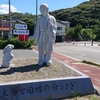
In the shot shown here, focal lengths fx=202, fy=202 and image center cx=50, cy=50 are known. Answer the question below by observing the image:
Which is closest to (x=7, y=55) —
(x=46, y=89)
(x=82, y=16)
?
(x=46, y=89)

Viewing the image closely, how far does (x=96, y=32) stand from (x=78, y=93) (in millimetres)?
52150

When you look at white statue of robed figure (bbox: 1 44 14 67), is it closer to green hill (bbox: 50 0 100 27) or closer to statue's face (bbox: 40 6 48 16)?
statue's face (bbox: 40 6 48 16)

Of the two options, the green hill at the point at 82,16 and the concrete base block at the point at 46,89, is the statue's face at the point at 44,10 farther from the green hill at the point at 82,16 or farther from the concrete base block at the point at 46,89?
the green hill at the point at 82,16

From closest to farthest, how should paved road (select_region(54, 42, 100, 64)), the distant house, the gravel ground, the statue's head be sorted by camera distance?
the gravel ground
the statue's head
paved road (select_region(54, 42, 100, 64))
the distant house

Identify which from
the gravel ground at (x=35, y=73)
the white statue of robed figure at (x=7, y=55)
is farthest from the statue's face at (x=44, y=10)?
the gravel ground at (x=35, y=73)

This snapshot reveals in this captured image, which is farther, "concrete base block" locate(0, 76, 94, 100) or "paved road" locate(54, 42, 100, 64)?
"paved road" locate(54, 42, 100, 64)

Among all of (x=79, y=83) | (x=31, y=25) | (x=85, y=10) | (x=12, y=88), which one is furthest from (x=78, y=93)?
(x=85, y=10)

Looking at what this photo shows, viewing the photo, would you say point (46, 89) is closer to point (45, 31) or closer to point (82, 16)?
point (45, 31)

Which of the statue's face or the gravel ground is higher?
the statue's face

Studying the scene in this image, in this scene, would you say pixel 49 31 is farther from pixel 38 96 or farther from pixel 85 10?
pixel 85 10

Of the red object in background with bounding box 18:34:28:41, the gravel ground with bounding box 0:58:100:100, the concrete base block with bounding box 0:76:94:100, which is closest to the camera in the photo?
the concrete base block with bounding box 0:76:94:100

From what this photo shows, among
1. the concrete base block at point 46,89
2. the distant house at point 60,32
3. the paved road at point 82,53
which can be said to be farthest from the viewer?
the distant house at point 60,32

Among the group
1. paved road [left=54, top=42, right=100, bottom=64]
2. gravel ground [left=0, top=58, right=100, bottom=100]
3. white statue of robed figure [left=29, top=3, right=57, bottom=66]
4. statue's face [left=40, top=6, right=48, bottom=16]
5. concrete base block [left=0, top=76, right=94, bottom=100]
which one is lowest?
paved road [left=54, top=42, right=100, bottom=64]

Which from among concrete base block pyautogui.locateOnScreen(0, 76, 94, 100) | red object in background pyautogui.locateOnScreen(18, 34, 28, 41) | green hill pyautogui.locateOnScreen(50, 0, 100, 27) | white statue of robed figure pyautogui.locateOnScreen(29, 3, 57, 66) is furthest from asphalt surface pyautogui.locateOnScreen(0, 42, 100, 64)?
green hill pyautogui.locateOnScreen(50, 0, 100, 27)
